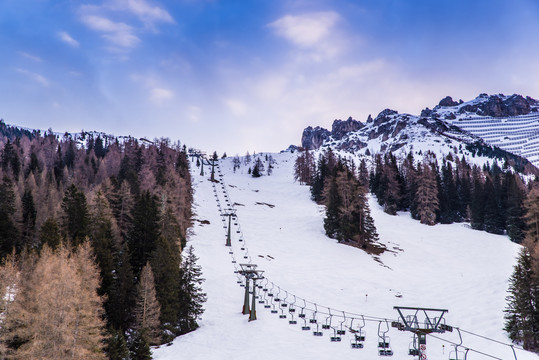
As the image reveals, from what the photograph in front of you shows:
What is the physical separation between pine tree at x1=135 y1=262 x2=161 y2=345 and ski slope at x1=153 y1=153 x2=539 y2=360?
167 cm

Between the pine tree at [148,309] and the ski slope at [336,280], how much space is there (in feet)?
5.47

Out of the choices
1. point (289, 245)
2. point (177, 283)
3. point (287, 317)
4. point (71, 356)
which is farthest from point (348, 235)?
point (71, 356)

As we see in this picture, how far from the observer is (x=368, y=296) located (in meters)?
45.6

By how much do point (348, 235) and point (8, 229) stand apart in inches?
2164

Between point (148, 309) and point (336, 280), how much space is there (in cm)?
2859

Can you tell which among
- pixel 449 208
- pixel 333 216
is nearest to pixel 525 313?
pixel 333 216

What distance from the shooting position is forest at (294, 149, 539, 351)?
32312mm

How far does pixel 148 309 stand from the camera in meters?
31.3

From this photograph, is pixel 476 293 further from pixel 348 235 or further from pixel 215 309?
pixel 215 309

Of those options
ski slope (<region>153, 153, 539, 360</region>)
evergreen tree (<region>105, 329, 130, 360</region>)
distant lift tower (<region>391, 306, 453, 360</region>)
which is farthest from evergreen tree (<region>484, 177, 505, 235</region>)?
evergreen tree (<region>105, 329, 130, 360</region>)

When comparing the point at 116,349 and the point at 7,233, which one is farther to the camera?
the point at 7,233

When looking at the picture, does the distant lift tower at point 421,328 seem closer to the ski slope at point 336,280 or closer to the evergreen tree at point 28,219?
the ski slope at point 336,280

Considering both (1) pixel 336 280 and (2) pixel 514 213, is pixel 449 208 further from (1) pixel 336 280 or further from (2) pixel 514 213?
(1) pixel 336 280

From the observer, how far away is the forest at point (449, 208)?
3231 cm
